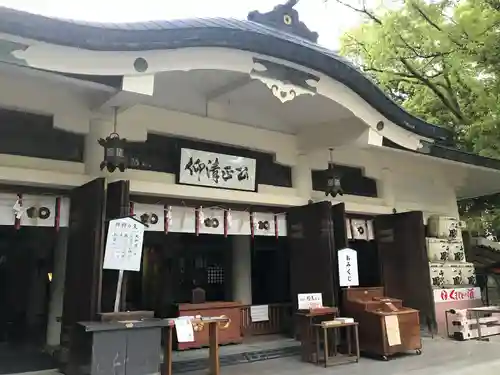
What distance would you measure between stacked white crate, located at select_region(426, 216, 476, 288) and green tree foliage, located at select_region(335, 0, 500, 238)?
203 cm


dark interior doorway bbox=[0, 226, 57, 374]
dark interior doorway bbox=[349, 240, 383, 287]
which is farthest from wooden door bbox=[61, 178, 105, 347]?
dark interior doorway bbox=[349, 240, 383, 287]

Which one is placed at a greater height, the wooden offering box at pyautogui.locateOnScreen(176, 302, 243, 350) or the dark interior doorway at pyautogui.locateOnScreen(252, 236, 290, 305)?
the dark interior doorway at pyautogui.locateOnScreen(252, 236, 290, 305)

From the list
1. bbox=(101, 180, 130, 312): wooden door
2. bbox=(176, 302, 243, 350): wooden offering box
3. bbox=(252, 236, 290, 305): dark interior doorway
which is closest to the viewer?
bbox=(101, 180, 130, 312): wooden door

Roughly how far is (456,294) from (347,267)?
3.71 metres

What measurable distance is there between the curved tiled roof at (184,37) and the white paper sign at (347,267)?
245 centimetres

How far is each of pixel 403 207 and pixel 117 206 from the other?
21.2 feet

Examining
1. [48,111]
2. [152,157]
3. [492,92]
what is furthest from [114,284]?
[492,92]

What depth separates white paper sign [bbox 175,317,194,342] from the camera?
5510 mm

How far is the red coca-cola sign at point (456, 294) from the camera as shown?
9.41 meters

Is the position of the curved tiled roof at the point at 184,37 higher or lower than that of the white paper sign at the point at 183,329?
higher

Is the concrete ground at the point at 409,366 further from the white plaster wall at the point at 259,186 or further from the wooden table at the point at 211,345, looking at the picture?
the white plaster wall at the point at 259,186

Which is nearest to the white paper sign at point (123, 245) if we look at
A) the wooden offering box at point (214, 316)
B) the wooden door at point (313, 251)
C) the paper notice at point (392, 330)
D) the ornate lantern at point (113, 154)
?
the ornate lantern at point (113, 154)

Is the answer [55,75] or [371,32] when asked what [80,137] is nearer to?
[55,75]

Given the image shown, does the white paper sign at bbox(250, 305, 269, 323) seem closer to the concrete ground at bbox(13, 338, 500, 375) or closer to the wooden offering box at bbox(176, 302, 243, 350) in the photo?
the wooden offering box at bbox(176, 302, 243, 350)
